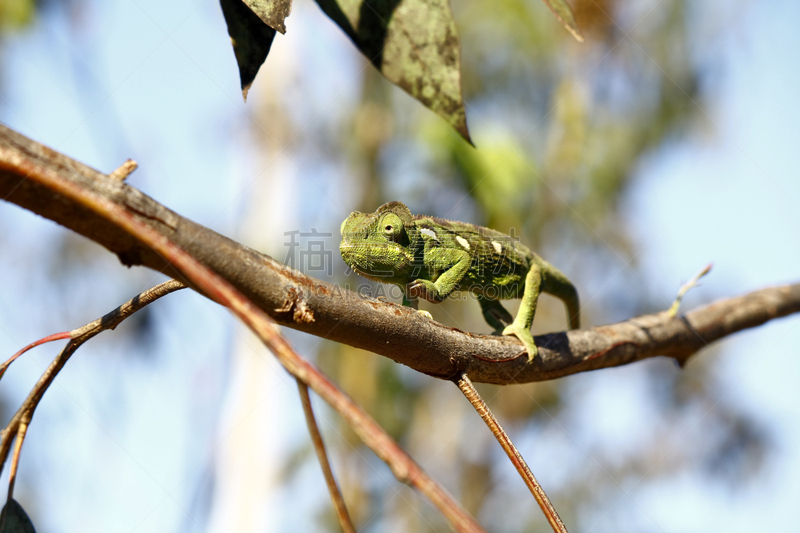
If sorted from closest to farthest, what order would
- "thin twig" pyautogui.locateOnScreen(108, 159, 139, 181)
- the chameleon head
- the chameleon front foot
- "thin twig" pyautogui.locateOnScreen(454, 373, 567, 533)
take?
"thin twig" pyautogui.locateOnScreen(108, 159, 139, 181)
"thin twig" pyautogui.locateOnScreen(454, 373, 567, 533)
the chameleon front foot
the chameleon head

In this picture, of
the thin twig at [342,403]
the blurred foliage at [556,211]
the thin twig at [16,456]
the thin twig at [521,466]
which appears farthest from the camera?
the blurred foliage at [556,211]

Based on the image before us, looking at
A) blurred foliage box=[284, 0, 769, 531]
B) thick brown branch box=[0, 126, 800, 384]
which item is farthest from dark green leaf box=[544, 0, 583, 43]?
blurred foliage box=[284, 0, 769, 531]

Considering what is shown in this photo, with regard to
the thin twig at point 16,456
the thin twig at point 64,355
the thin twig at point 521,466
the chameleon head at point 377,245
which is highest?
the chameleon head at point 377,245

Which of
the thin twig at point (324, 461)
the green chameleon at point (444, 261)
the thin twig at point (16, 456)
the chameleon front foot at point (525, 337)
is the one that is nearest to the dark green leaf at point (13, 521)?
the thin twig at point (16, 456)

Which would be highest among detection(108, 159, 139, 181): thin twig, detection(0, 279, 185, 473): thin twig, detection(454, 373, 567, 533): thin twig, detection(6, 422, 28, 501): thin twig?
detection(108, 159, 139, 181): thin twig

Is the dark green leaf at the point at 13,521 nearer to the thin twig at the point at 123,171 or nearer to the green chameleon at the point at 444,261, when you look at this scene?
the thin twig at the point at 123,171

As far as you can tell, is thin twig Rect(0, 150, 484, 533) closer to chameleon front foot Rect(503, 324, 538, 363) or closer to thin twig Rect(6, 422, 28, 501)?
thin twig Rect(6, 422, 28, 501)

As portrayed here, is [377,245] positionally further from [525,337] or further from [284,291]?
[284,291]

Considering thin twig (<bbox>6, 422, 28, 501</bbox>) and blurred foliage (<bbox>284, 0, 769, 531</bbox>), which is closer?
thin twig (<bbox>6, 422, 28, 501</bbox>)
